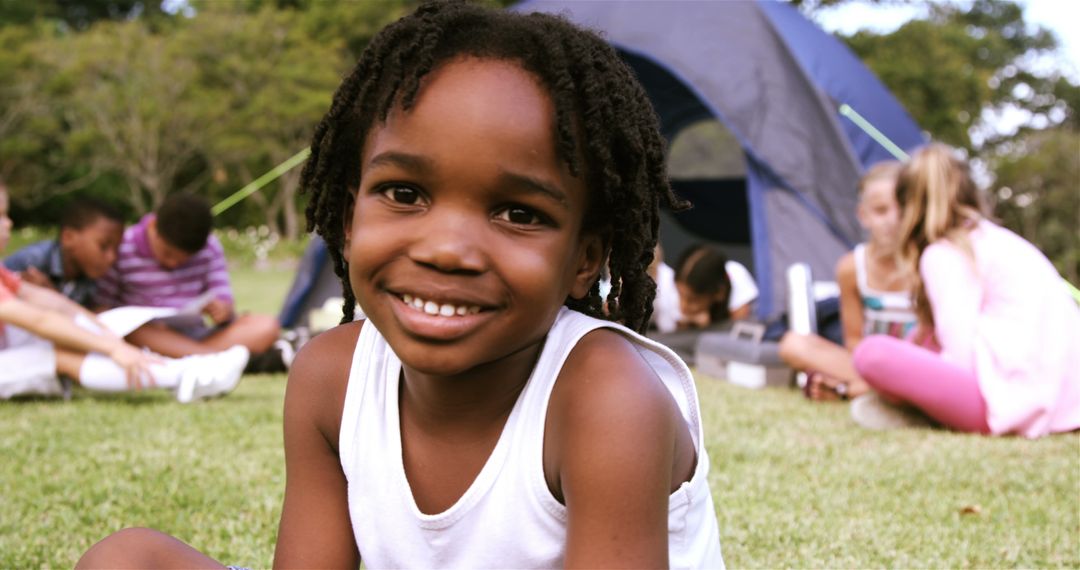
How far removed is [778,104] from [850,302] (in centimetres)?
141

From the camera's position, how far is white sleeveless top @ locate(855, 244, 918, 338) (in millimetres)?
4500

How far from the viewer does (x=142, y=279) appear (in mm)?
5055

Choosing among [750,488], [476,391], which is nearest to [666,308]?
[750,488]

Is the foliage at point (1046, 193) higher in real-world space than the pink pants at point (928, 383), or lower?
lower

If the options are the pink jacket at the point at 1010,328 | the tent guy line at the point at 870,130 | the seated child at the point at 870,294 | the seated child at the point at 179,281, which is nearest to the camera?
the pink jacket at the point at 1010,328

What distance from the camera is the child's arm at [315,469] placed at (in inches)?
55.3

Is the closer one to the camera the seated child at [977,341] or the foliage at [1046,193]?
the seated child at [977,341]

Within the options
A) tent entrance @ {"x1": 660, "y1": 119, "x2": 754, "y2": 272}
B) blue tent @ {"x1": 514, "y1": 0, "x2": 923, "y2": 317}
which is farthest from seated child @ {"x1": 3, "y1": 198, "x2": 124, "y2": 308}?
tent entrance @ {"x1": 660, "y1": 119, "x2": 754, "y2": 272}

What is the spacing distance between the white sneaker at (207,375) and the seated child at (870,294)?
2.29 m

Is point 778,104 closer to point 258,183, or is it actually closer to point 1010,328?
point 1010,328

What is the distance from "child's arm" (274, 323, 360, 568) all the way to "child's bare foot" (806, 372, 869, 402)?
325 cm

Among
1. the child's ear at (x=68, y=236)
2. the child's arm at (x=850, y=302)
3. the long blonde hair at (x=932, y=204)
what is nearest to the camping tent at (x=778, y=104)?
the child's arm at (x=850, y=302)

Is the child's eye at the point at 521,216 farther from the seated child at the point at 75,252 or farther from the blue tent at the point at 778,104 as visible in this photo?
the blue tent at the point at 778,104

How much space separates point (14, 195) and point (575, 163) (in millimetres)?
21887
